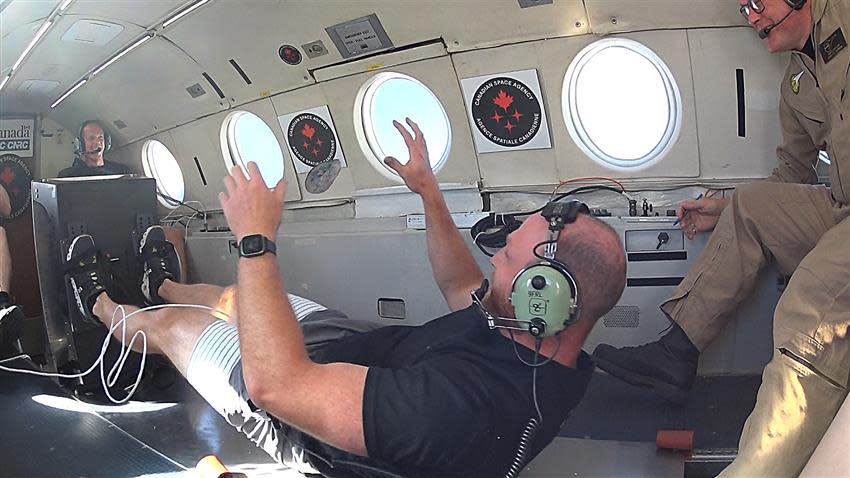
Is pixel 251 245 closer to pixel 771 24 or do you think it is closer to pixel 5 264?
pixel 5 264

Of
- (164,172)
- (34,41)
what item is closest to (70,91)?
(34,41)

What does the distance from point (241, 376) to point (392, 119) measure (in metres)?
0.57

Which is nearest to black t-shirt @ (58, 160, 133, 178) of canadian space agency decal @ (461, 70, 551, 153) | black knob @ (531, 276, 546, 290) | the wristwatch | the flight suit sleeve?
the wristwatch

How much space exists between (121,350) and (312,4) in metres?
0.77

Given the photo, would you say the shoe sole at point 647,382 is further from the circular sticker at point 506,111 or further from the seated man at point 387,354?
the circular sticker at point 506,111

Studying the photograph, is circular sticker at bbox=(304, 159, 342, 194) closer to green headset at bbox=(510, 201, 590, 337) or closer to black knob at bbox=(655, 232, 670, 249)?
green headset at bbox=(510, 201, 590, 337)

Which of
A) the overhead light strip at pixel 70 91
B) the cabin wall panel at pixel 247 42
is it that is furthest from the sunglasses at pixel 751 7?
the overhead light strip at pixel 70 91

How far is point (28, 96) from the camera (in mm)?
1068

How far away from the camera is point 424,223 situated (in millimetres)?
1187

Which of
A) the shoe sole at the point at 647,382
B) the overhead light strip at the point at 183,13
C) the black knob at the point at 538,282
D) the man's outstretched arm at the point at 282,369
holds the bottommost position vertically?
the shoe sole at the point at 647,382

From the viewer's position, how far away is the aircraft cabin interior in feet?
3.26

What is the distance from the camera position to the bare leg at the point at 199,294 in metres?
1.20

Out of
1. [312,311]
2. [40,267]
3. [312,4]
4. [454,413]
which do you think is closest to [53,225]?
[40,267]

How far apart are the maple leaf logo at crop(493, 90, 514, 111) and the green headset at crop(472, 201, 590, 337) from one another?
7.4 inches
